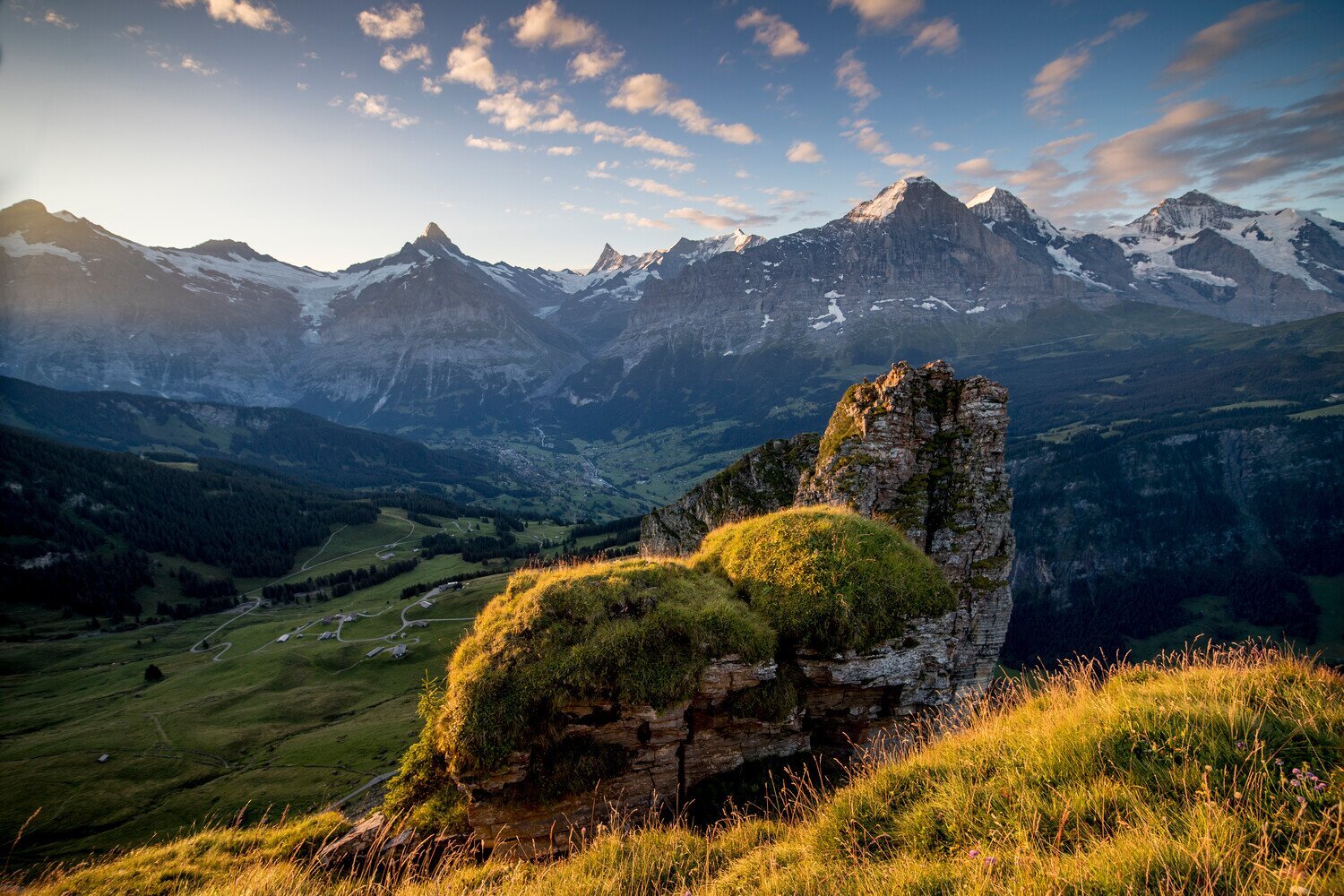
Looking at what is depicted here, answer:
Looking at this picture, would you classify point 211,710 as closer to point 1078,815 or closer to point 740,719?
point 740,719

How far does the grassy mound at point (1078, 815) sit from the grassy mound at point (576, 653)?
2.72 meters

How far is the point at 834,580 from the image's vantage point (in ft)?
43.8

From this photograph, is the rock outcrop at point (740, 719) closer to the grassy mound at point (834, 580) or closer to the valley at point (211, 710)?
the grassy mound at point (834, 580)

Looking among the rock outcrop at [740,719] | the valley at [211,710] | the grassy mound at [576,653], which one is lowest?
the valley at [211,710]

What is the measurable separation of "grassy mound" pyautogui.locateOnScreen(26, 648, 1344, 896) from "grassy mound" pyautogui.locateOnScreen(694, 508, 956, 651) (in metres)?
4.16

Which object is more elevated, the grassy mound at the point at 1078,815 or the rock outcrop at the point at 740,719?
the grassy mound at the point at 1078,815

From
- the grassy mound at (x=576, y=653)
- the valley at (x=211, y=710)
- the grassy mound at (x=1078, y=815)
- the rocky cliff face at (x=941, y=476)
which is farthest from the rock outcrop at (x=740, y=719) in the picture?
the valley at (x=211, y=710)

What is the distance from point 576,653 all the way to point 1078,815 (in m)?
8.99

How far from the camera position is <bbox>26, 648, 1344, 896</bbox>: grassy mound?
4.36 meters

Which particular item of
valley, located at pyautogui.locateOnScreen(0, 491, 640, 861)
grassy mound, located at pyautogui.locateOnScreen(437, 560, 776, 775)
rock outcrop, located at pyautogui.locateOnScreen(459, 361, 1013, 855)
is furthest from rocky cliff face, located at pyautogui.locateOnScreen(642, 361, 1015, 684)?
valley, located at pyautogui.locateOnScreen(0, 491, 640, 861)

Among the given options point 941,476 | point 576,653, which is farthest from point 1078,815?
point 941,476

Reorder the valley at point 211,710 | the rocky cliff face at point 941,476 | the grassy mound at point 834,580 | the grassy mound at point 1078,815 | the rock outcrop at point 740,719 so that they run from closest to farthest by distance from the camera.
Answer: the grassy mound at point 1078,815, the rock outcrop at point 740,719, the grassy mound at point 834,580, the rocky cliff face at point 941,476, the valley at point 211,710

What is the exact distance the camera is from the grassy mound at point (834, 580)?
1295cm

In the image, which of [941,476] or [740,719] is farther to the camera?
[941,476]
